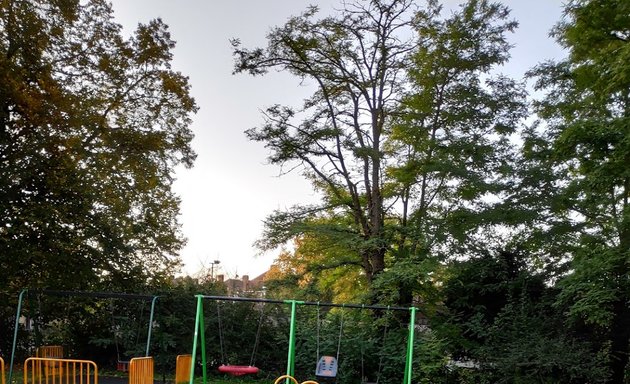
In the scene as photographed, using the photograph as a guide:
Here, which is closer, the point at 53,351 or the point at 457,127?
the point at 53,351

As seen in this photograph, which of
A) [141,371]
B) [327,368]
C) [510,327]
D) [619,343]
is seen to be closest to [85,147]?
[141,371]

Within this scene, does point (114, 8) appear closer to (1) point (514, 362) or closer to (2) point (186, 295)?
(2) point (186, 295)

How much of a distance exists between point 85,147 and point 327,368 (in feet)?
30.0

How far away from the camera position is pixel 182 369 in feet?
39.5

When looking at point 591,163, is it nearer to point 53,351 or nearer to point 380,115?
point 380,115

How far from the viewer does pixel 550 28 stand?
49.6ft

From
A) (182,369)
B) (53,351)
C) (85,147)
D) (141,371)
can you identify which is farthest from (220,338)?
(85,147)

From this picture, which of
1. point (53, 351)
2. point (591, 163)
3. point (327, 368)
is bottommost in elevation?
point (53, 351)

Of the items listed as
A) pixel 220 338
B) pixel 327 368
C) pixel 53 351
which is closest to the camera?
pixel 327 368

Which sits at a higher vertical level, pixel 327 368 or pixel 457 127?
pixel 457 127

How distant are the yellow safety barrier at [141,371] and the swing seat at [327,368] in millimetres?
3248

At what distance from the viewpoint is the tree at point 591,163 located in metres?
11.0

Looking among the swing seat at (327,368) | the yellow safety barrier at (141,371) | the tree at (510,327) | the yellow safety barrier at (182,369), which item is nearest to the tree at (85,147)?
the yellow safety barrier at (182,369)

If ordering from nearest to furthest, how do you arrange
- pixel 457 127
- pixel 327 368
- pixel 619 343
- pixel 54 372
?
pixel 54 372 < pixel 327 368 < pixel 619 343 < pixel 457 127
